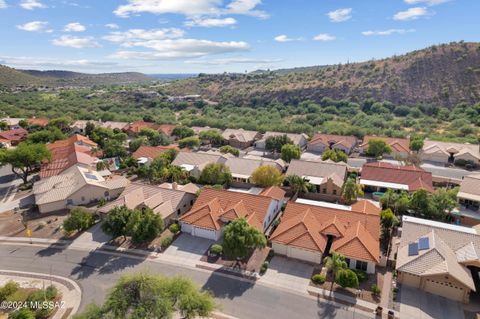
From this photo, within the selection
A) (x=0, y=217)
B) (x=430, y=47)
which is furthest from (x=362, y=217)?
(x=430, y=47)

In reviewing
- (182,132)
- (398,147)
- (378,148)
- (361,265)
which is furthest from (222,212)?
(182,132)

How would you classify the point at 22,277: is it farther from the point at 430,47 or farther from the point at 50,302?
the point at 430,47

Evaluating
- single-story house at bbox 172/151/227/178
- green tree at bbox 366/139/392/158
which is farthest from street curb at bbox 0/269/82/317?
green tree at bbox 366/139/392/158

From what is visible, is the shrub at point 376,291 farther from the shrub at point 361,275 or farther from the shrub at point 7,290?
the shrub at point 7,290

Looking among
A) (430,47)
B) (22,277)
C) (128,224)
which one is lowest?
(22,277)

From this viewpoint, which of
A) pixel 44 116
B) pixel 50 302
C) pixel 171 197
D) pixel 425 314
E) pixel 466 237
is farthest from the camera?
pixel 44 116

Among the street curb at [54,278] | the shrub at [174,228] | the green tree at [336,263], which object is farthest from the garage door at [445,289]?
the street curb at [54,278]

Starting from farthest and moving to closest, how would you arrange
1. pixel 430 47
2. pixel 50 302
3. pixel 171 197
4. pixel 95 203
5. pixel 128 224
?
pixel 430 47
pixel 95 203
pixel 171 197
pixel 128 224
pixel 50 302
